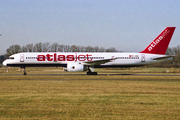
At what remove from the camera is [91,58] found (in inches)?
1695

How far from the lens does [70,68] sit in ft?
131

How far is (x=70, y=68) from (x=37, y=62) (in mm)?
6028

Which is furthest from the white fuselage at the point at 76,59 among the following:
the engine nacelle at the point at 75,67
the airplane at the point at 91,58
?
the engine nacelle at the point at 75,67

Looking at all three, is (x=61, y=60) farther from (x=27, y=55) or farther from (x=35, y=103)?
(x=35, y=103)

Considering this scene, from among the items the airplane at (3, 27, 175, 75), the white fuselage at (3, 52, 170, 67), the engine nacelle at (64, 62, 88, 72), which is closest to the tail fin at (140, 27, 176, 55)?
the airplane at (3, 27, 175, 75)

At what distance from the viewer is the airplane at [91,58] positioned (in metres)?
41.9

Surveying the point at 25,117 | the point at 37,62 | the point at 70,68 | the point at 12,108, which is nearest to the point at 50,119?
the point at 25,117

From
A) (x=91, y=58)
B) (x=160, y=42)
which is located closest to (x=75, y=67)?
(x=91, y=58)

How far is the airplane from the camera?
41906mm

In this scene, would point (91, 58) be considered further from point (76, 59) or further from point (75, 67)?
point (75, 67)

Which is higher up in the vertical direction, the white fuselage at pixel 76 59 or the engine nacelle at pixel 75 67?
the white fuselage at pixel 76 59

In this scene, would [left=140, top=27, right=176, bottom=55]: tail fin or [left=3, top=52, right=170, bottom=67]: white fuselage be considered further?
[left=140, top=27, right=176, bottom=55]: tail fin

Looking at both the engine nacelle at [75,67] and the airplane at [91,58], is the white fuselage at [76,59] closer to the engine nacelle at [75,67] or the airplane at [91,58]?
the airplane at [91,58]

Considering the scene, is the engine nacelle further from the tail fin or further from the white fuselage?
the tail fin
